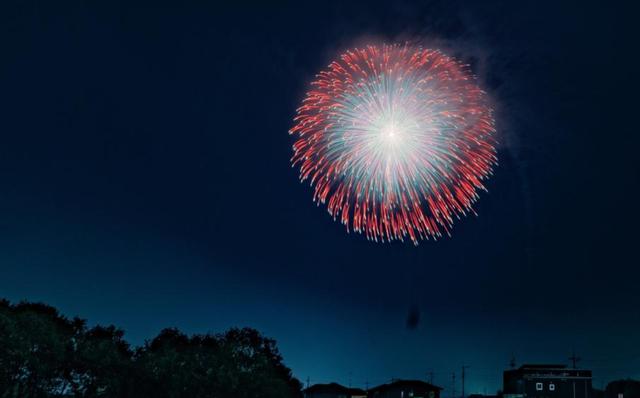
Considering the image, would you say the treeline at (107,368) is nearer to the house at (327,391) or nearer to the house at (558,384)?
the house at (558,384)

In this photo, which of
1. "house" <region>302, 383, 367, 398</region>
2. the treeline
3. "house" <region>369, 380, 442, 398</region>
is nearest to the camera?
the treeline

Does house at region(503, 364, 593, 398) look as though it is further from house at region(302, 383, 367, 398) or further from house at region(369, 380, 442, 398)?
house at region(302, 383, 367, 398)

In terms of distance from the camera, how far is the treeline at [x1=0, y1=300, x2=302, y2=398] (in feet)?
133

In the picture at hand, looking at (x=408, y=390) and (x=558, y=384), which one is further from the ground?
(x=558, y=384)

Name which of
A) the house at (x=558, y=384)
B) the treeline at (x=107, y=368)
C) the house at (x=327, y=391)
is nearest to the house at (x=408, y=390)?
the house at (x=327, y=391)

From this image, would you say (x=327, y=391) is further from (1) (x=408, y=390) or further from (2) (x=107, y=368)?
(2) (x=107, y=368)

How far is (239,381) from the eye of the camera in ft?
169

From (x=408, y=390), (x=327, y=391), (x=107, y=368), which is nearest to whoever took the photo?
(x=107, y=368)

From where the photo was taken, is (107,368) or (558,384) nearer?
(107,368)

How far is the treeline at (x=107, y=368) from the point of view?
40531mm

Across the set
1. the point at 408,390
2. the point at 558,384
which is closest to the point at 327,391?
the point at 408,390

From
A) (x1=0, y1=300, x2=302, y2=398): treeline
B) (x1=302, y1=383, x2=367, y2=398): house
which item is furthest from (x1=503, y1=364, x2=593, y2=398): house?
(x1=0, y1=300, x2=302, y2=398): treeline

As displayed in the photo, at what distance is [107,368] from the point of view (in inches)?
1817

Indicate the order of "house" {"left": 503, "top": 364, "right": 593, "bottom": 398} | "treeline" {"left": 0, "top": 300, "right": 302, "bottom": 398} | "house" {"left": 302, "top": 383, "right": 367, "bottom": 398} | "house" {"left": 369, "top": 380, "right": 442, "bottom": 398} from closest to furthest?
"treeline" {"left": 0, "top": 300, "right": 302, "bottom": 398} < "house" {"left": 503, "top": 364, "right": 593, "bottom": 398} < "house" {"left": 369, "top": 380, "right": 442, "bottom": 398} < "house" {"left": 302, "top": 383, "right": 367, "bottom": 398}
